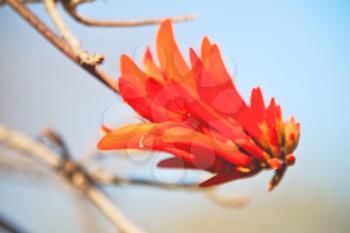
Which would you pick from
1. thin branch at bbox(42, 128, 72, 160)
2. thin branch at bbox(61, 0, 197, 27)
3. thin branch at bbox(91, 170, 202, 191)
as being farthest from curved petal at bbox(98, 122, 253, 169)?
thin branch at bbox(42, 128, 72, 160)

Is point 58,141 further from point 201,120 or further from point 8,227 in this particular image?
point 201,120

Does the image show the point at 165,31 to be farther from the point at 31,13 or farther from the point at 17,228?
the point at 17,228

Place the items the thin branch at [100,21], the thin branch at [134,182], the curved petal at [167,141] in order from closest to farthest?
1. the curved petal at [167,141]
2. the thin branch at [100,21]
3. the thin branch at [134,182]

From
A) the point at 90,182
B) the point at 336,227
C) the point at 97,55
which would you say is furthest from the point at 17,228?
the point at 336,227

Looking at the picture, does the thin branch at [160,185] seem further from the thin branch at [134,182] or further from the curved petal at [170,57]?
the curved petal at [170,57]

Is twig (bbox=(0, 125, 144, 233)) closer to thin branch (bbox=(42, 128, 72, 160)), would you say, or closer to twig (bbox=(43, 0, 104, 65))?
thin branch (bbox=(42, 128, 72, 160))

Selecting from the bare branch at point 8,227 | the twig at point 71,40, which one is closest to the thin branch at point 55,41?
the twig at point 71,40
